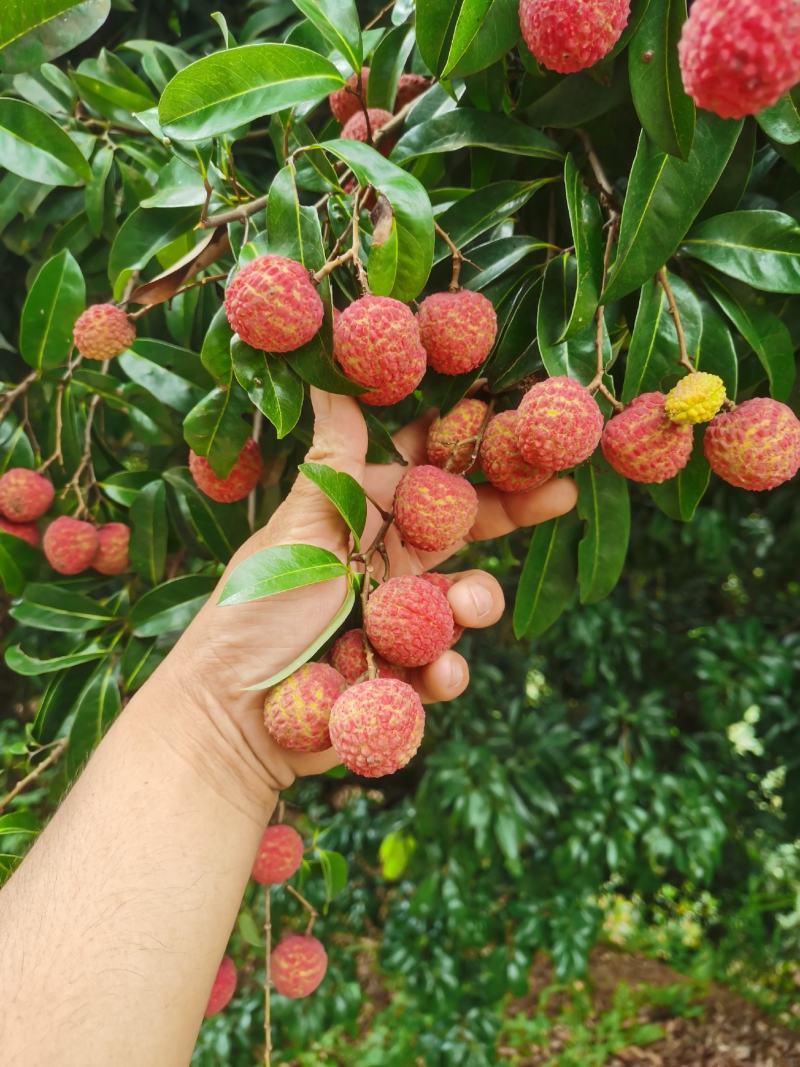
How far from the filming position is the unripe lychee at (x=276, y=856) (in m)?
A: 1.12

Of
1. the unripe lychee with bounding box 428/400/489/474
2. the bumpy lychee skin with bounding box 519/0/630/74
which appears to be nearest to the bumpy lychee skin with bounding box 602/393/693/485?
the unripe lychee with bounding box 428/400/489/474

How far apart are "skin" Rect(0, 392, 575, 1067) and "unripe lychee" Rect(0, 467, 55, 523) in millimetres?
435

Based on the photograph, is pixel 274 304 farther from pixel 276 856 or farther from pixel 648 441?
pixel 276 856

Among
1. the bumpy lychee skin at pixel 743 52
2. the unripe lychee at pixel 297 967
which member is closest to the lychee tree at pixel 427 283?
the bumpy lychee skin at pixel 743 52

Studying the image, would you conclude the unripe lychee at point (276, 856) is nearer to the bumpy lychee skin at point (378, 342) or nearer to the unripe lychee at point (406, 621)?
the unripe lychee at point (406, 621)

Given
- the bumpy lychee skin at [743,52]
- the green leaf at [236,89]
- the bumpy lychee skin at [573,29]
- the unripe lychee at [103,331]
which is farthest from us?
the unripe lychee at [103,331]

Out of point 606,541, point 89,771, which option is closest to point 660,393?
point 606,541

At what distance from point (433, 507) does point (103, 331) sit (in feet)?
1.47

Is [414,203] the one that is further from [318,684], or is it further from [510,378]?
[318,684]

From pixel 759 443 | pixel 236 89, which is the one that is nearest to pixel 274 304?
pixel 236 89

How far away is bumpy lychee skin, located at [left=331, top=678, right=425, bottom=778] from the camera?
2.34ft

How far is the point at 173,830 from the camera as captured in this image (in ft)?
3.01

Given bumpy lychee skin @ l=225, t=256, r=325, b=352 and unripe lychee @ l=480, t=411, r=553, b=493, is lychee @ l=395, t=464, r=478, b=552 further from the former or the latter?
bumpy lychee skin @ l=225, t=256, r=325, b=352

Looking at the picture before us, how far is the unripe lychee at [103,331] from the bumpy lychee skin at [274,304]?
0.87ft
